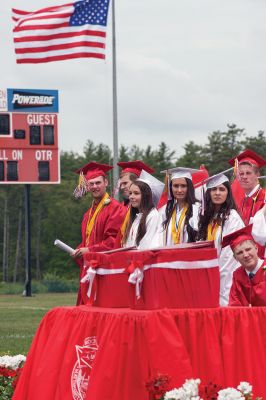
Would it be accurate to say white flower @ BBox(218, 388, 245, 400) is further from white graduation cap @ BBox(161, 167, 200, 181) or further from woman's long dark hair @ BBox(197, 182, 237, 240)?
white graduation cap @ BBox(161, 167, 200, 181)

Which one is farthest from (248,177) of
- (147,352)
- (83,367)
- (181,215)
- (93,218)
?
(147,352)

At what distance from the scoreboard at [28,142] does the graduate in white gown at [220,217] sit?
28.9 m

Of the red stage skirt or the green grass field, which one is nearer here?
Result: the red stage skirt

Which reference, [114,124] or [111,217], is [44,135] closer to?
[114,124]

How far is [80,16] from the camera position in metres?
27.6

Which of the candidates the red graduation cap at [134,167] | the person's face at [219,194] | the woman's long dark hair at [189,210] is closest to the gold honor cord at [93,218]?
the red graduation cap at [134,167]

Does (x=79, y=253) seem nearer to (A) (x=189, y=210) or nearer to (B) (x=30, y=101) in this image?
(A) (x=189, y=210)

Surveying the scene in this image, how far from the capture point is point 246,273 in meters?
8.45

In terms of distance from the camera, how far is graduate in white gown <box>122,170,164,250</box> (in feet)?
30.6

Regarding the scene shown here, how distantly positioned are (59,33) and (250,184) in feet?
→ 56.6

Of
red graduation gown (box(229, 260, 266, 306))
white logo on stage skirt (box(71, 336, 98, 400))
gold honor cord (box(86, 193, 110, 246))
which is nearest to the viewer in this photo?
white logo on stage skirt (box(71, 336, 98, 400))

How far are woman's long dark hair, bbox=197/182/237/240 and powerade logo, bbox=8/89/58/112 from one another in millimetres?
29612

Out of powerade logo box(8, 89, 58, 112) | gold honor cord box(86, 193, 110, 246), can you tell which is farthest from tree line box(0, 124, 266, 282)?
gold honor cord box(86, 193, 110, 246)

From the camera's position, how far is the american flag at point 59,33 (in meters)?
26.4
